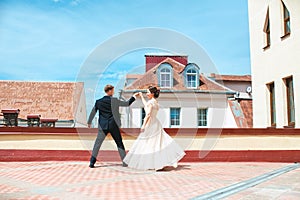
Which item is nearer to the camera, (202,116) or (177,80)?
(202,116)

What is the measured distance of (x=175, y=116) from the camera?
23531 mm

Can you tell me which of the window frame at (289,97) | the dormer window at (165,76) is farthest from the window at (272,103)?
the dormer window at (165,76)

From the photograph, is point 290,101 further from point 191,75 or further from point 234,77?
point 234,77

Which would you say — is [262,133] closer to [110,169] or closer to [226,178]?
[226,178]

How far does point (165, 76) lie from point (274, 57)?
11005 millimetres

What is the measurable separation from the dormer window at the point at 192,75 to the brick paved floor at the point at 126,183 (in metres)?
17.0

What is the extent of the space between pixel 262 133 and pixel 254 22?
8.40 m

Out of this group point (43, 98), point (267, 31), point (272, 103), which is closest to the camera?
point (272, 103)

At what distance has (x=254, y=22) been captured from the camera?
15.9m

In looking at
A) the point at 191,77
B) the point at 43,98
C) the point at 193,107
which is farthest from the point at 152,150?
the point at 43,98

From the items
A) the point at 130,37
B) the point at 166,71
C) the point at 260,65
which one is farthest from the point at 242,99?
the point at 130,37

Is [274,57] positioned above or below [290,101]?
above

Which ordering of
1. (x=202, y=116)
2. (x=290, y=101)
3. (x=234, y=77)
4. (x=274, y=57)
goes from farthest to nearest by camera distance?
1. (x=234, y=77)
2. (x=202, y=116)
3. (x=274, y=57)
4. (x=290, y=101)

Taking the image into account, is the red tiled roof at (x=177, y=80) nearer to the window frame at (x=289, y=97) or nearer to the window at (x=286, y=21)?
the window frame at (x=289, y=97)
